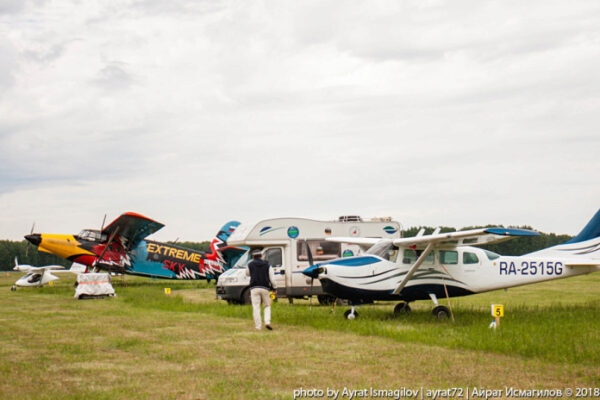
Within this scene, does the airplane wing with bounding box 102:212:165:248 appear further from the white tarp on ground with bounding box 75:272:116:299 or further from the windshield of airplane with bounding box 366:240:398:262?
the windshield of airplane with bounding box 366:240:398:262

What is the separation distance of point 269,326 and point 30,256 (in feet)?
279

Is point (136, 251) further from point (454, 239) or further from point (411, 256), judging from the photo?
point (454, 239)

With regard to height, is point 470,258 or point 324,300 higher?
point 470,258

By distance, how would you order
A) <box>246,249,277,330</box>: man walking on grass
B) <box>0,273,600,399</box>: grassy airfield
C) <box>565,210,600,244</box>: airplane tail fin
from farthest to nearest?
<box>565,210,600,244</box>: airplane tail fin, <box>246,249,277,330</box>: man walking on grass, <box>0,273,600,399</box>: grassy airfield

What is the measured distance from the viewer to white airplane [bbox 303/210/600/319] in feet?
43.2

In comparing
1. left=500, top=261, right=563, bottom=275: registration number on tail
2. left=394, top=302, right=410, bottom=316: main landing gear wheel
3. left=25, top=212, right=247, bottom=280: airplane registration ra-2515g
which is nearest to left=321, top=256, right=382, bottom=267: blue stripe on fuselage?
left=394, top=302, right=410, bottom=316: main landing gear wheel

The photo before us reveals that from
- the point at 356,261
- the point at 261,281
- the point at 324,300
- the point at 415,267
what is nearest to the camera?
the point at 261,281

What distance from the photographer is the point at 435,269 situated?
45.8 feet

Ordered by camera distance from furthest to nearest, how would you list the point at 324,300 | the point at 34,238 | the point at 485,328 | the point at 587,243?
the point at 34,238 < the point at 324,300 < the point at 587,243 < the point at 485,328

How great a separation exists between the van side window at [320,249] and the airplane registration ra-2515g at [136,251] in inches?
387

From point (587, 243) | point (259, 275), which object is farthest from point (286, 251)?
point (587, 243)

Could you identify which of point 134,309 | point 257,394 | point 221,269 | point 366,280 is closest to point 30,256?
point 221,269

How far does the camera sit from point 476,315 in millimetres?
13828

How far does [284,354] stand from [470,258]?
23.9ft
